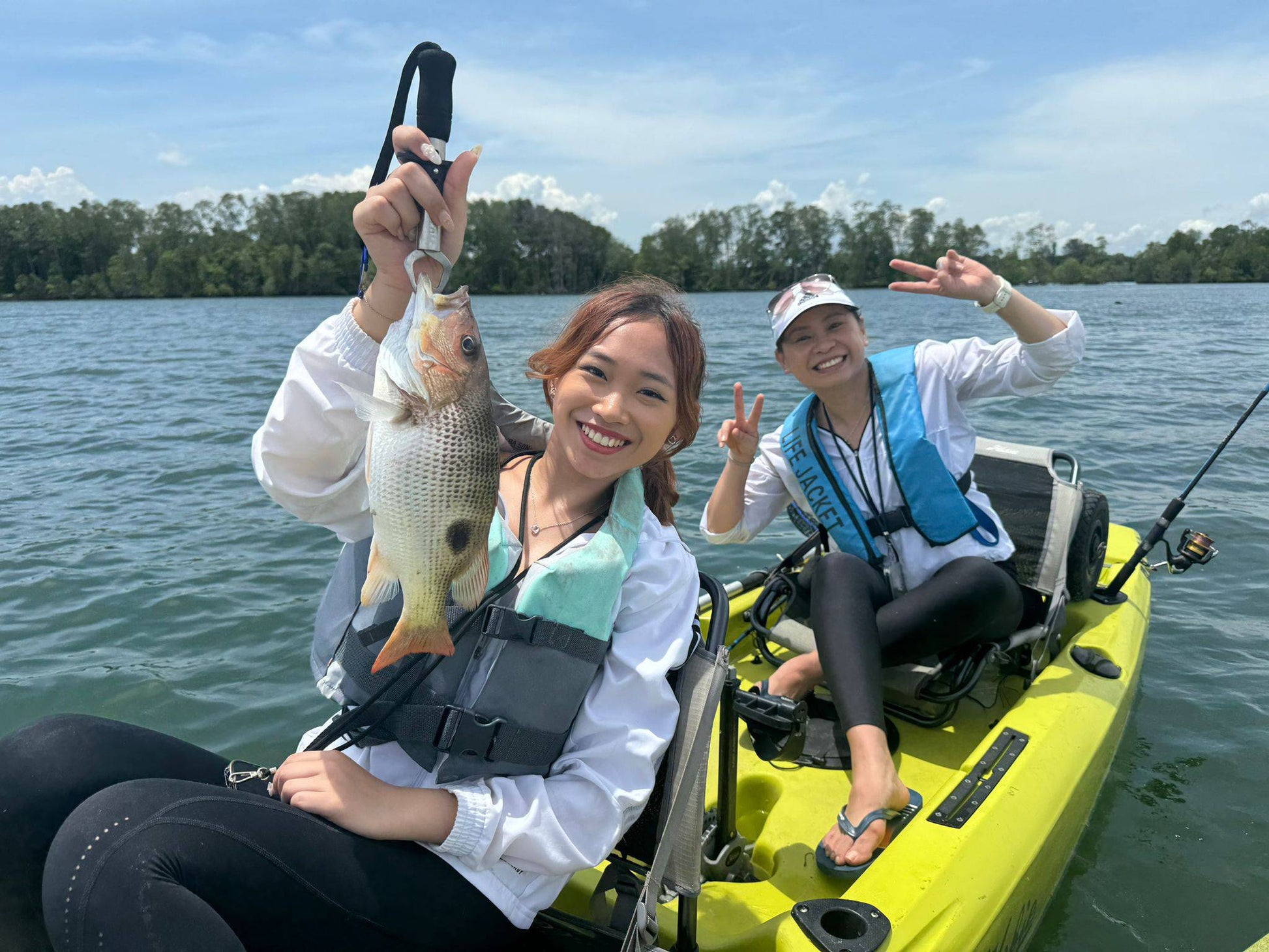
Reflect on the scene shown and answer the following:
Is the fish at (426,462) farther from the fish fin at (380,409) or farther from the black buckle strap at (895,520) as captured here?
the black buckle strap at (895,520)

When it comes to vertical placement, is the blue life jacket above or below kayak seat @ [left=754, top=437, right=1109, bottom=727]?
above

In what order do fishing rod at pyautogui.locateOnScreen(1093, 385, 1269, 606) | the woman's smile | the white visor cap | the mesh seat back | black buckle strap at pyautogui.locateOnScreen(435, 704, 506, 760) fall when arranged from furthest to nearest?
1. fishing rod at pyautogui.locateOnScreen(1093, 385, 1269, 606)
2. the mesh seat back
3. the white visor cap
4. the woman's smile
5. black buckle strap at pyautogui.locateOnScreen(435, 704, 506, 760)

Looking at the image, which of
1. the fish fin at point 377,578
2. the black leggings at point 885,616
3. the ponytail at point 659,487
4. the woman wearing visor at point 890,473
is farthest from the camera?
the woman wearing visor at point 890,473

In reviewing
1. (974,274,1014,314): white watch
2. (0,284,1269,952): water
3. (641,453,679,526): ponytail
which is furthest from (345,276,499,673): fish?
(974,274,1014,314): white watch

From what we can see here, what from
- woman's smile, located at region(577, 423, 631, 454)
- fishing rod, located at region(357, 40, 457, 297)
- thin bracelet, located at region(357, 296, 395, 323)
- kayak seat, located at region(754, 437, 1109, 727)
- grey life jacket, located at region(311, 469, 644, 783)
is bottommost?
kayak seat, located at region(754, 437, 1109, 727)

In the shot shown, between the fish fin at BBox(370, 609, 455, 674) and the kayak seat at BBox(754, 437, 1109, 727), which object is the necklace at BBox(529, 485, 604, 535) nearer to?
the fish fin at BBox(370, 609, 455, 674)

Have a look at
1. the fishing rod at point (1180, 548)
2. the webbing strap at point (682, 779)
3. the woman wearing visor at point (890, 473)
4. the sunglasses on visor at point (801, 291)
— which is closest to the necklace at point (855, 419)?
the woman wearing visor at point (890, 473)

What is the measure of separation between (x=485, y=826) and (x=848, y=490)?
2562mm

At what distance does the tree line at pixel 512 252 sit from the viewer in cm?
6781

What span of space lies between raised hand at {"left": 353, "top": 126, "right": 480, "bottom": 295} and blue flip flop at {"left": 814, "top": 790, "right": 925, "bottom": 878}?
7.44ft

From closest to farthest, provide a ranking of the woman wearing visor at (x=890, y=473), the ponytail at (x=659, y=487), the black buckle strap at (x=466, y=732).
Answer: the black buckle strap at (x=466, y=732) → the ponytail at (x=659, y=487) → the woman wearing visor at (x=890, y=473)

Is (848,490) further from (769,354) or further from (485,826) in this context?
(769,354)

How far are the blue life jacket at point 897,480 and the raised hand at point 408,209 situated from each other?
2383 mm

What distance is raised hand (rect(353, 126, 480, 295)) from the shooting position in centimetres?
176
